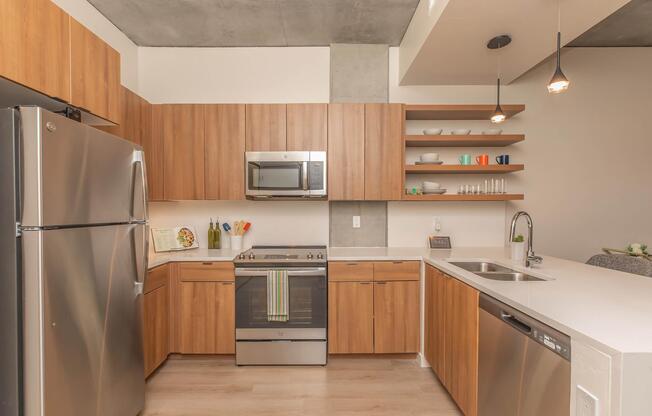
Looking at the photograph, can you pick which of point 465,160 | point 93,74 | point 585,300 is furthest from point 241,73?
point 585,300

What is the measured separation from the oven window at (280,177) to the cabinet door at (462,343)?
4.95 ft

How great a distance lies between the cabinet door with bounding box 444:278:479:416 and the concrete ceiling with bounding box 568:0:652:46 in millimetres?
2699

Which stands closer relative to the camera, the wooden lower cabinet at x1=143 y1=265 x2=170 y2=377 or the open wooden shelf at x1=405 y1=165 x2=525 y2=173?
the wooden lower cabinet at x1=143 y1=265 x2=170 y2=377

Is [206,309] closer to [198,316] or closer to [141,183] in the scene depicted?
[198,316]

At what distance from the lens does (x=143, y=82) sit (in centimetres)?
333

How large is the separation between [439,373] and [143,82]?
12.3 feet

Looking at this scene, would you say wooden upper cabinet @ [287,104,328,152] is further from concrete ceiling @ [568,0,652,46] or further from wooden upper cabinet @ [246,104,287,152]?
concrete ceiling @ [568,0,652,46]

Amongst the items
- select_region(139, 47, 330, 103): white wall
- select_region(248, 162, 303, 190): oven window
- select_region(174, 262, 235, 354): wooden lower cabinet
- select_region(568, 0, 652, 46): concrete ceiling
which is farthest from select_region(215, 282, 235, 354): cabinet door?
select_region(568, 0, 652, 46): concrete ceiling

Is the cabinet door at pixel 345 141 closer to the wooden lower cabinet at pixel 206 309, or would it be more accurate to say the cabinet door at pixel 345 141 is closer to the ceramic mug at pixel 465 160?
the ceramic mug at pixel 465 160

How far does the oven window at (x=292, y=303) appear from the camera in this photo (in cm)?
269

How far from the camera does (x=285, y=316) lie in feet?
8.73

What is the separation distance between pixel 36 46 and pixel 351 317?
2.58 meters

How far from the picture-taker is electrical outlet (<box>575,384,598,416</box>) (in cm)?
96

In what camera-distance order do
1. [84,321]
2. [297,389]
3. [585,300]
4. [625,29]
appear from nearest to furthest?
[585,300] → [84,321] → [297,389] → [625,29]
